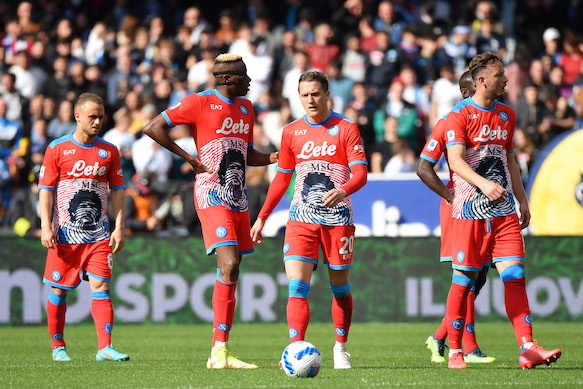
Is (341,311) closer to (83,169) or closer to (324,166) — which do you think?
(324,166)

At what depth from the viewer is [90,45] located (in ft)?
66.4

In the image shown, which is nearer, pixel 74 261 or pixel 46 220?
pixel 46 220

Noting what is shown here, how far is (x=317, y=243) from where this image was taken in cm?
824

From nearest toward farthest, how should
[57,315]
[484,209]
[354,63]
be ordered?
1. [484,209]
2. [57,315]
3. [354,63]

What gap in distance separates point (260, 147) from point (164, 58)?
4.17 meters

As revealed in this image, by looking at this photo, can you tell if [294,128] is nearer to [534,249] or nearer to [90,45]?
[534,249]

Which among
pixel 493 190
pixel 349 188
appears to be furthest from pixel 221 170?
pixel 493 190

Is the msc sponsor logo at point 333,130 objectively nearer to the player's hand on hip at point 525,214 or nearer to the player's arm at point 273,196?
the player's arm at point 273,196

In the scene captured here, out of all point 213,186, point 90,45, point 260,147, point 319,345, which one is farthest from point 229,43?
point 213,186

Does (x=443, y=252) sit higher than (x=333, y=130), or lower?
lower

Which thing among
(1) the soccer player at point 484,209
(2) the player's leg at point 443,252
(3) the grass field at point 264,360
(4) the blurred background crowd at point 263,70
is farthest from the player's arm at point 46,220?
(4) the blurred background crowd at point 263,70

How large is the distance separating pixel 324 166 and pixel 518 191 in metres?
1.60

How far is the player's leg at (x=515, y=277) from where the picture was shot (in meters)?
7.88

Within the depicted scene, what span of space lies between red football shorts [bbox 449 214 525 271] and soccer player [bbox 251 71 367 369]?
2.93 feet
